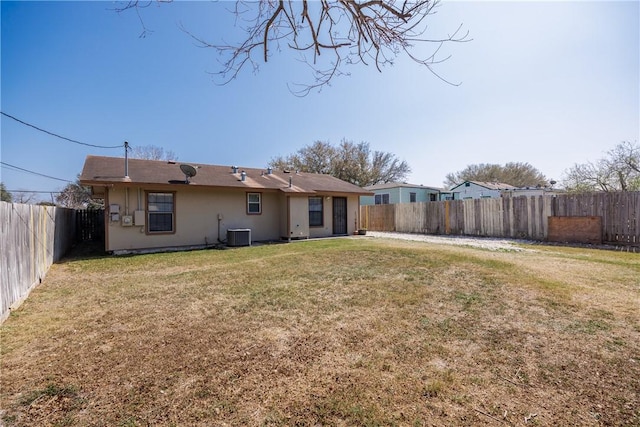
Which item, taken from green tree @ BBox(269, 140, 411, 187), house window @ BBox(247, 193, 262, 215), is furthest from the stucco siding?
green tree @ BBox(269, 140, 411, 187)

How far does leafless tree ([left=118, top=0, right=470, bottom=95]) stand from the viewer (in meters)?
3.35

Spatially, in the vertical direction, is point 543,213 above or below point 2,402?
above

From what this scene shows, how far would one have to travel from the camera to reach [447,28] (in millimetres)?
3465

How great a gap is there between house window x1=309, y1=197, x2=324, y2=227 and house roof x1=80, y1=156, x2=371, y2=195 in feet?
2.13

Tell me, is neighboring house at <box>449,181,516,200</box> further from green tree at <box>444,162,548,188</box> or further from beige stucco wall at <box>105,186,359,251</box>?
beige stucco wall at <box>105,186,359,251</box>

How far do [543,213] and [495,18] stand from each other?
1122cm

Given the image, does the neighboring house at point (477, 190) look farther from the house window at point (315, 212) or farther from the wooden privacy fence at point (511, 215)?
the house window at point (315, 212)

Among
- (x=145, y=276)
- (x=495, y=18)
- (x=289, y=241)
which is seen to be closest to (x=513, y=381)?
(x=495, y=18)

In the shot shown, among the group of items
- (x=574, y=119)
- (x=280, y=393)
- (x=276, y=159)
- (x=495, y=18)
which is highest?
(x=276, y=159)

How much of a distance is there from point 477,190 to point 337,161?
1391 cm

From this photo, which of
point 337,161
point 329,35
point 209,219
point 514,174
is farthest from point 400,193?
point 514,174

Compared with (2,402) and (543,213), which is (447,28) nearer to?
(2,402)

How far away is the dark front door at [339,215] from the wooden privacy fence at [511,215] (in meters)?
4.24

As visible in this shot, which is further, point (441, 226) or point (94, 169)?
point (441, 226)
